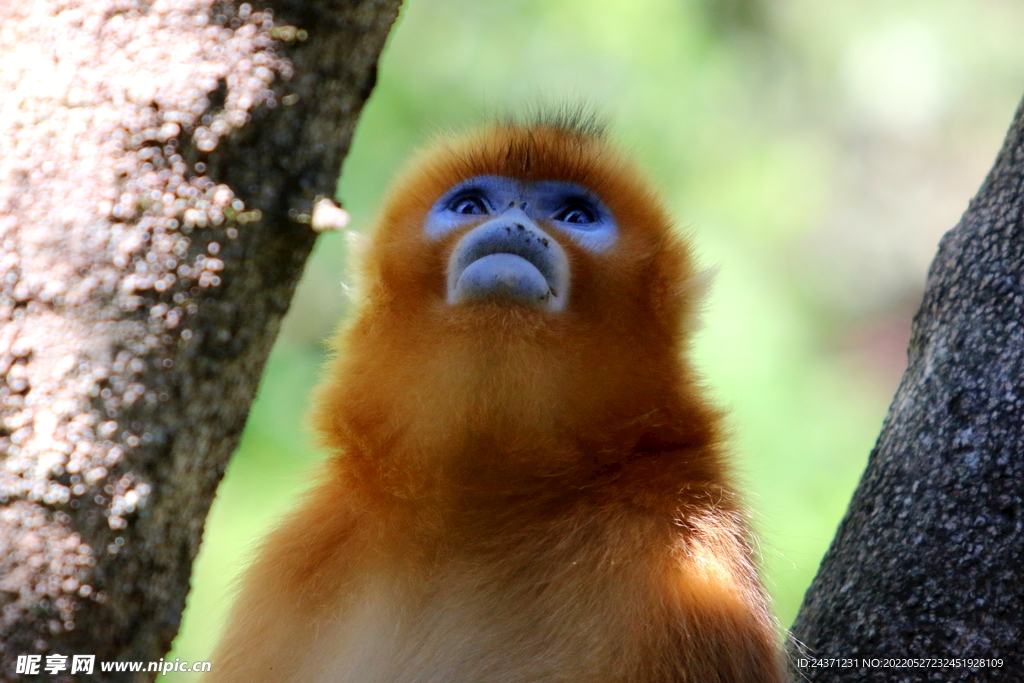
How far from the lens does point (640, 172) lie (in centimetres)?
297

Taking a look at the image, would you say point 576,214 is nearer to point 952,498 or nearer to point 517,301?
point 517,301

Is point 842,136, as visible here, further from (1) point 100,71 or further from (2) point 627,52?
(1) point 100,71

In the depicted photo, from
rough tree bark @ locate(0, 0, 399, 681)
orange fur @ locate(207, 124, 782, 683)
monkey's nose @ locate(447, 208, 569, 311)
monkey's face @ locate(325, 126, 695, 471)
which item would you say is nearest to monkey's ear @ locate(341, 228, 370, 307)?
monkey's face @ locate(325, 126, 695, 471)

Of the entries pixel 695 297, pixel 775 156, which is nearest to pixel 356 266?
pixel 695 297

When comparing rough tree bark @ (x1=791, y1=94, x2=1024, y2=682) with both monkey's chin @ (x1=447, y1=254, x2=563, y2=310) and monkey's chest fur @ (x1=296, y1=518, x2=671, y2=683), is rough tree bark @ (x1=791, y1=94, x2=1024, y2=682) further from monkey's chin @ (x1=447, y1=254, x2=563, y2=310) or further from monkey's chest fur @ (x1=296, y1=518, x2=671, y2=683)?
monkey's chin @ (x1=447, y1=254, x2=563, y2=310)

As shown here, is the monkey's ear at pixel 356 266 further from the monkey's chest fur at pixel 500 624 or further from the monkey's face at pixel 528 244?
the monkey's chest fur at pixel 500 624

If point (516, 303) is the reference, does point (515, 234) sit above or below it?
above

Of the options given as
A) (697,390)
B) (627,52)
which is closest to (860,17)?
(627,52)

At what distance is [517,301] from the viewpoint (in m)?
2.27

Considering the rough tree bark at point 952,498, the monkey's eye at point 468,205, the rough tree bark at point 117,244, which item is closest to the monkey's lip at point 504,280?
the monkey's eye at point 468,205

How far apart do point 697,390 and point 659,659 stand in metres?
0.73

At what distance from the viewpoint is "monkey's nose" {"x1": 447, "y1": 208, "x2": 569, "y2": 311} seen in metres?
2.25

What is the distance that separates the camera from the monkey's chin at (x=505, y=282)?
2.25 m

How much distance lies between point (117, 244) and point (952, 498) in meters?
1.72
